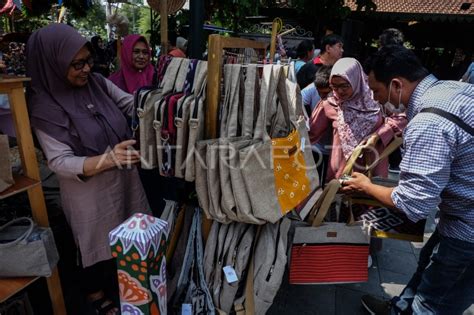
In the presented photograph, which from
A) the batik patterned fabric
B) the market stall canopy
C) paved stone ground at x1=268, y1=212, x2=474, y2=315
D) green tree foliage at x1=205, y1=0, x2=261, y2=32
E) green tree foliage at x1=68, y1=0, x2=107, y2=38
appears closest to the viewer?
the batik patterned fabric

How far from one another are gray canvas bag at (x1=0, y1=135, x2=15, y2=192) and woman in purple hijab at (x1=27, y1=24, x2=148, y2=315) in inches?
5.8

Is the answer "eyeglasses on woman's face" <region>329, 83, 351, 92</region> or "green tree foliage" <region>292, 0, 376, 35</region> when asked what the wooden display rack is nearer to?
"eyeglasses on woman's face" <region>329, 83, 351, 92</region>

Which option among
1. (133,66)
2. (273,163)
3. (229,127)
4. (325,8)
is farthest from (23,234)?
(325,8)

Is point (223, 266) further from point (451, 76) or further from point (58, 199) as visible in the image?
point (451, 76)

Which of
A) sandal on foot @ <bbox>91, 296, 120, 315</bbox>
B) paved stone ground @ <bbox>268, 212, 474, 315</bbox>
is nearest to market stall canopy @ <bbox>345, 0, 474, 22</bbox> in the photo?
paved stone ground @ <bbox>268, 212, 474, 315</bbox>

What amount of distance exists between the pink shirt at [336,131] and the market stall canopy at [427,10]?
737cm

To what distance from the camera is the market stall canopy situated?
27.7 ft

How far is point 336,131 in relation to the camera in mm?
2324

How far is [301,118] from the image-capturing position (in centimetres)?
154

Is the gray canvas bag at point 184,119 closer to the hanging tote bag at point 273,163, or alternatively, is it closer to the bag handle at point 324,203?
the hanging tote bag at point 273,163

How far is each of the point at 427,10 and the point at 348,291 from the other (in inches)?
392

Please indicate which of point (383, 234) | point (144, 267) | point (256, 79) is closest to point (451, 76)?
point (383, 234)

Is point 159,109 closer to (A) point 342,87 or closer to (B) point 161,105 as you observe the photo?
(B) point 161,105

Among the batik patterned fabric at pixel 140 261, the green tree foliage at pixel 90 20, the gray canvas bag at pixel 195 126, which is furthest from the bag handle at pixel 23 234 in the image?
the green tree foliage at pixel 90 20
